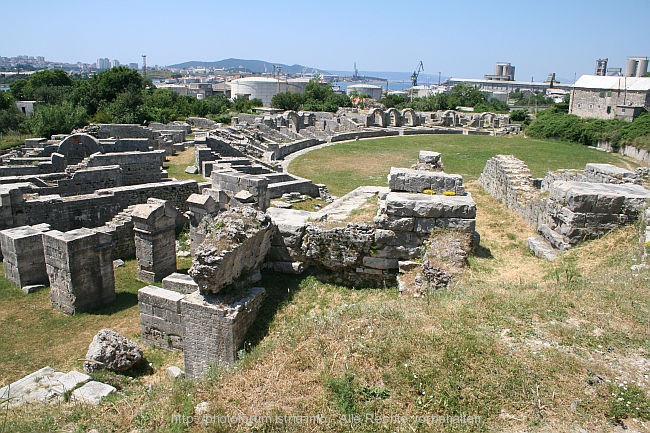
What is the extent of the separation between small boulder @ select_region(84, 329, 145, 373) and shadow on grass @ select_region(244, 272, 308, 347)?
2.15 metres

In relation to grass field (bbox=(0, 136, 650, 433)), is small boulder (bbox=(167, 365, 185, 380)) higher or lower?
lower

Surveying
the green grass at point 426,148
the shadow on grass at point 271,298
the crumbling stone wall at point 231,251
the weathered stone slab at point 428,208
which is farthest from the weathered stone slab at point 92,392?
the green grass at point 426,148

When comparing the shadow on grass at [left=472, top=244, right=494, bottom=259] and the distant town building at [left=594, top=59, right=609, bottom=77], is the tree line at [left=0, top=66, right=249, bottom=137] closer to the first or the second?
the shadow on grass at [left=472, top=244, right=494, bottom=259]

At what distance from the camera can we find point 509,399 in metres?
4.36

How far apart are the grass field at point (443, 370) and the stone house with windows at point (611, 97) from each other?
45.0 meters

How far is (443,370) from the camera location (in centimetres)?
473

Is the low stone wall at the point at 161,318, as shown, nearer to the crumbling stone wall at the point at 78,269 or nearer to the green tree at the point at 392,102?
the crumbling stone wall at the point at 78,269

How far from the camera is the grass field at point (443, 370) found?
14.1ft

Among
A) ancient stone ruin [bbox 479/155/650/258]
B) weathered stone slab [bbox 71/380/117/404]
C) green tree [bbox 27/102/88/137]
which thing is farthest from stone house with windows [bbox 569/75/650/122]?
weathered stone slab [bbox 71/380/117/404]

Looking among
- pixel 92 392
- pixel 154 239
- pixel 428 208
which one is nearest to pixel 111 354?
pixel 92 392

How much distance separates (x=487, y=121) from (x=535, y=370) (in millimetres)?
50635

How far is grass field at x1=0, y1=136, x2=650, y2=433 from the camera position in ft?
14.1

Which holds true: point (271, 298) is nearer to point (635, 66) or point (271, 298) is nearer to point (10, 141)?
point (10, 141)

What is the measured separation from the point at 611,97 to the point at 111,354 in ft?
170
